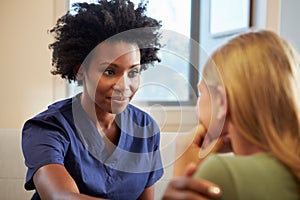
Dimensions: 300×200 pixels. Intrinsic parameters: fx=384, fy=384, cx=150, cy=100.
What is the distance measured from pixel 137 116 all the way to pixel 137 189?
0.72 ft

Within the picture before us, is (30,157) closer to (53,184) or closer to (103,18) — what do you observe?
(53,184)

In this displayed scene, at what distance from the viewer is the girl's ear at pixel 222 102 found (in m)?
0.54

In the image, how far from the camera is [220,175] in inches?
19.4

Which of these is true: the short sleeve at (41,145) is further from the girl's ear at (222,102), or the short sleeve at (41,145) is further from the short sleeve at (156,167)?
the girl's ear at (222,102)

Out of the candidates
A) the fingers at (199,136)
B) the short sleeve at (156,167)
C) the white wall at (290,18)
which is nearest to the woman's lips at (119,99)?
the short sleeve at (156,167)

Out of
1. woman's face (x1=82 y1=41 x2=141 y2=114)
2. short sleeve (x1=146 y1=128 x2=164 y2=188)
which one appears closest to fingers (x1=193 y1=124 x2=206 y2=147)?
woman's face (x1=82 y1=41 x2=141 y2=114)

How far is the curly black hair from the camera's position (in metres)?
1.08

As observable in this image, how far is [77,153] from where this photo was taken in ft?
3.29

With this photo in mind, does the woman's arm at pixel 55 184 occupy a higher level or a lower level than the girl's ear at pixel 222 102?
lower

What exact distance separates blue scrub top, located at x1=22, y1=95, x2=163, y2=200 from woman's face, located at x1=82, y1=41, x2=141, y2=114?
8cm

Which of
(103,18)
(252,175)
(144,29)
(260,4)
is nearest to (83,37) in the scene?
(103,18)

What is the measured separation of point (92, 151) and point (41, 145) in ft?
0.54

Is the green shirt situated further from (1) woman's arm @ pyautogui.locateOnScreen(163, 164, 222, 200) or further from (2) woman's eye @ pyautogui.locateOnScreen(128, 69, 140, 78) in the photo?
(2) woman's eye @ pyautogui.locateOnScreen(128, 69, 140, 78)

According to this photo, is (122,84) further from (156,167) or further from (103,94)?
(156,167)
